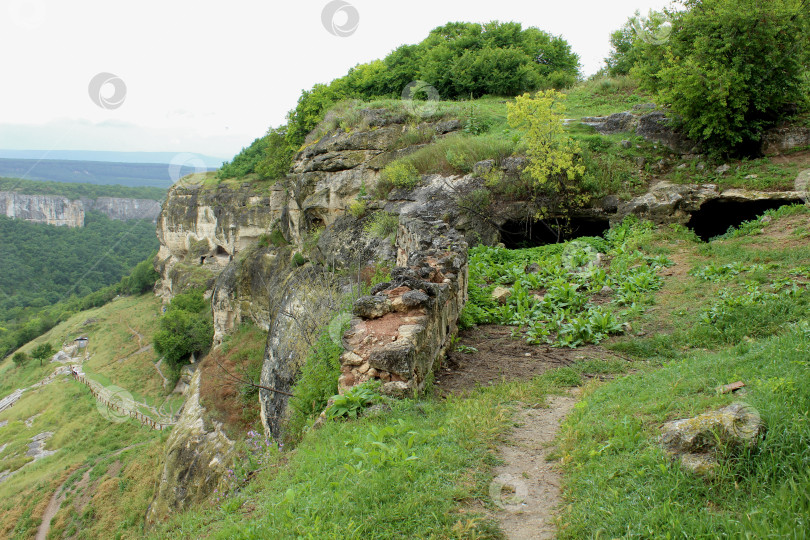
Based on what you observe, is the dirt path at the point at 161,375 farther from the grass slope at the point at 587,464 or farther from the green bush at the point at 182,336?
the grass slope at the point at 587,464

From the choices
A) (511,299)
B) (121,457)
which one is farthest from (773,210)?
(121,457)

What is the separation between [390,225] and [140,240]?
8843 centimetres

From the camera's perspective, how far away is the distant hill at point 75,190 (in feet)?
275

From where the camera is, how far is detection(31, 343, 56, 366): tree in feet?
149

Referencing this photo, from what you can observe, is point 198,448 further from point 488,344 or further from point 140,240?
point 140,240

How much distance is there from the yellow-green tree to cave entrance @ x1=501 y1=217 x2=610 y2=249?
2.36 feet

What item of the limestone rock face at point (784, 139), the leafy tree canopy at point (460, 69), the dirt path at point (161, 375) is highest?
the leafy tree canopy at point (460, 69)

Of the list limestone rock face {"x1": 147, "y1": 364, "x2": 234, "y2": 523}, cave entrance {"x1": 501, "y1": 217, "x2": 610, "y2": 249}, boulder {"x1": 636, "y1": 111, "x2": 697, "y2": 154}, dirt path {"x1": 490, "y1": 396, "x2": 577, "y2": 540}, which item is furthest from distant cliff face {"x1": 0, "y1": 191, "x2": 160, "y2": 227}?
dirt path {"x1": 490, "y1": 396, "x2": 577, "y2": 540}

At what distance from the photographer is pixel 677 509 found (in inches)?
97.7

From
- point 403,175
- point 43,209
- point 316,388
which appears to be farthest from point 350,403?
point 43,209

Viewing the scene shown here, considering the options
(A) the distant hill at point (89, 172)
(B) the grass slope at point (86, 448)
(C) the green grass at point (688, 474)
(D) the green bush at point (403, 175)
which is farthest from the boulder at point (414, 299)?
(A) the distant hill at point (89, 172)

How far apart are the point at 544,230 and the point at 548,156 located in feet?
8.98

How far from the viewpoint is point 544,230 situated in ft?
49.5

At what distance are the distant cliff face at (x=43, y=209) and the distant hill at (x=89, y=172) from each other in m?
16.6
